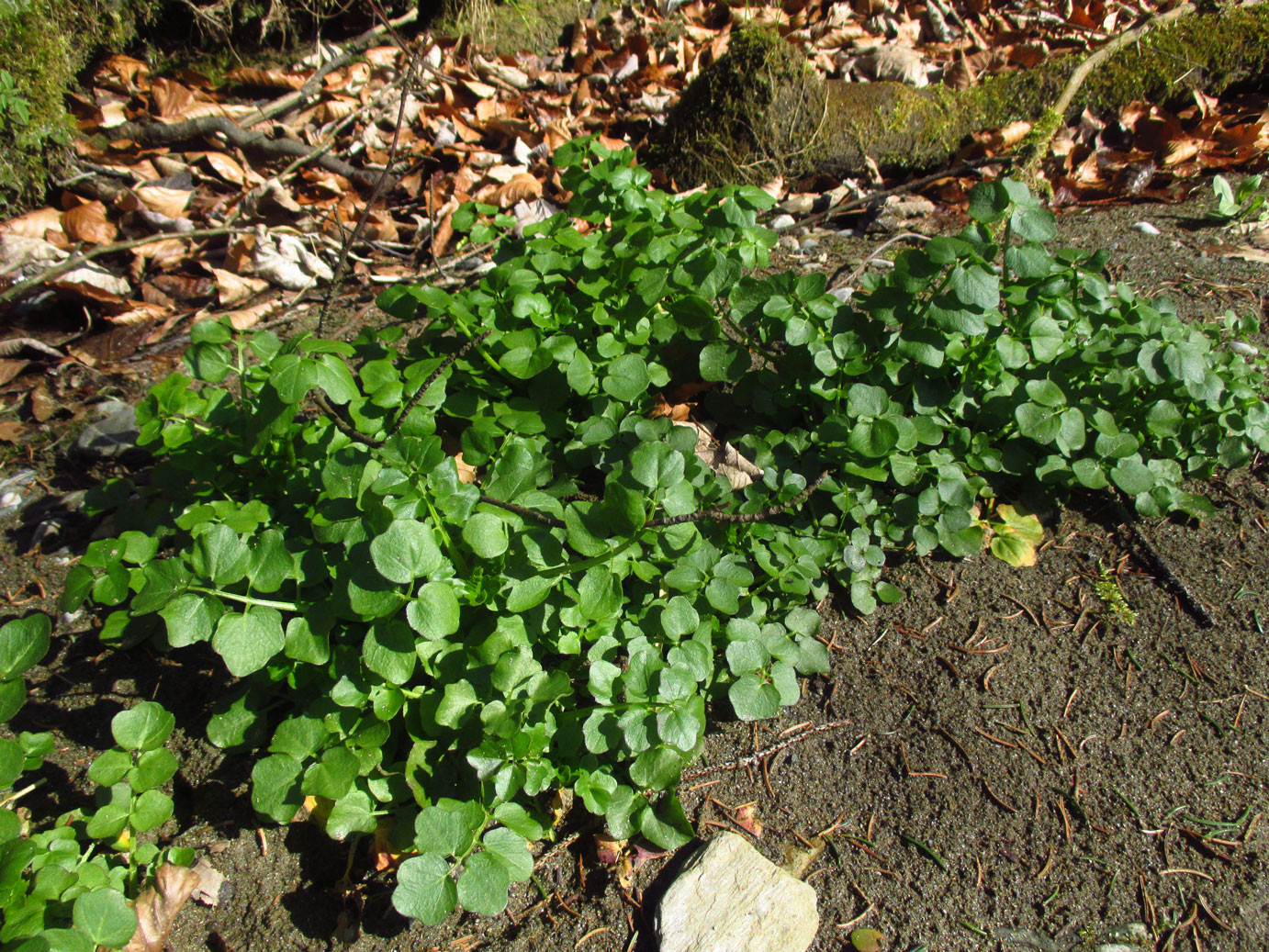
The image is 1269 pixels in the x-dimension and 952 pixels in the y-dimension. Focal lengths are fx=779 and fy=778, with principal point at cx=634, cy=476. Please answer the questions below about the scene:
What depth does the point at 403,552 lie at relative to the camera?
1.47m

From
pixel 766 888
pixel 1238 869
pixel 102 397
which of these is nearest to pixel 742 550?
pixel 766 888

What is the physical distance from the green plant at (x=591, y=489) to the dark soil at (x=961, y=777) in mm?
149

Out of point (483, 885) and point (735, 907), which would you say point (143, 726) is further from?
point (735, 907)

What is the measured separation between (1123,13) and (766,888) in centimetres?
582

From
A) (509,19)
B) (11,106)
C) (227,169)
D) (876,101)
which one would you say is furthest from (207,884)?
(509,19)

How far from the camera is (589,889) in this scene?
5.86ft

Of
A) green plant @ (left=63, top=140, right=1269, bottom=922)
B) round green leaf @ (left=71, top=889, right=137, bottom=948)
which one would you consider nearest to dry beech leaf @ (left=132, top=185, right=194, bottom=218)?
green plant @ (left=63, top=140, right=1269, bottom=922)

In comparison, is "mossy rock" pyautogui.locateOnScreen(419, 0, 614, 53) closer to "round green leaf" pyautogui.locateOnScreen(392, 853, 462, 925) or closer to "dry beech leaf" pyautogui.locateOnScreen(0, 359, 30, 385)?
"dry beech leaf" pyautogui.locateOnScreen(0, 359, 30, 385)

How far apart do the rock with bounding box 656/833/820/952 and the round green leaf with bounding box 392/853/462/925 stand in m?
0.51

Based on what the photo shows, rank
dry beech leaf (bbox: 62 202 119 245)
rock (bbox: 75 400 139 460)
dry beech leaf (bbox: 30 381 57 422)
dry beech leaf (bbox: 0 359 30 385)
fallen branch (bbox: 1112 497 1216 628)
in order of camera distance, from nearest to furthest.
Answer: fallen branch (bbox: 1112 497 1216 628) → rock (bbox: 75 400 139 460) → dry beech leaf (bbox: 30 381 57 422) → dry beech leaf (bbox: 0 359 30 385) → dry beech leaf (bbox: 62 202 119 245)

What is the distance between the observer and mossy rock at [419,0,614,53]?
5.17 m

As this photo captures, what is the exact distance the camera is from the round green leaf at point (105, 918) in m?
1.41

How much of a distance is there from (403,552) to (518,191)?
2988mm

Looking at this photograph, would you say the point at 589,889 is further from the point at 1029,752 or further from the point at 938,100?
the point at 938,100
